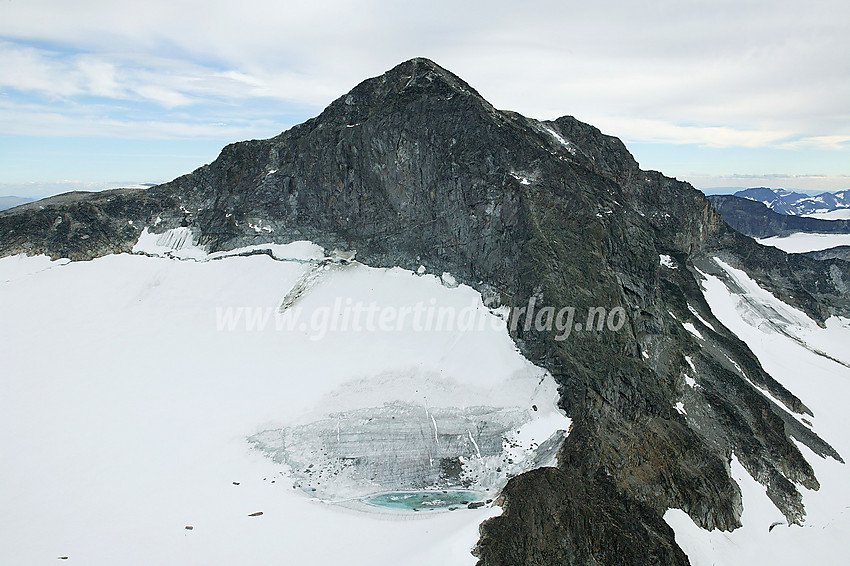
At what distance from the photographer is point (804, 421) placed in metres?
26.5

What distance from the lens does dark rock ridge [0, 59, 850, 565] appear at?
15045mm

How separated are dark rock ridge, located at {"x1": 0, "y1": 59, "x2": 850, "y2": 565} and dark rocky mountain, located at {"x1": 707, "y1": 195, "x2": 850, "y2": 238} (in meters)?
83.4

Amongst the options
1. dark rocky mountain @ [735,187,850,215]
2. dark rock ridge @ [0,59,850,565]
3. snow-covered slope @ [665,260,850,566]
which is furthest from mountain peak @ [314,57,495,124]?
dark rocky mountain @ [735,187,850,215]

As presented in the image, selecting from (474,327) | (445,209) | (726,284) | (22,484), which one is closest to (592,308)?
(474,327)

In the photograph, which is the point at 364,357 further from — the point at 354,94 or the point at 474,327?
the point at 354,94

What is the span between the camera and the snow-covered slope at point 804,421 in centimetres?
1617

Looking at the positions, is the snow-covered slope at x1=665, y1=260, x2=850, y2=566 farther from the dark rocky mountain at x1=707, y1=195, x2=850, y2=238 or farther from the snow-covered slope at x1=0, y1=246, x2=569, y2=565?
the dark rocky mountain at x1=707, y1=195, x2=850, y2=238

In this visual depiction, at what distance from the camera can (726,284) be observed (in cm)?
4244

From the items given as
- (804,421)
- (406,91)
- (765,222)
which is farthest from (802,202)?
(406,91)

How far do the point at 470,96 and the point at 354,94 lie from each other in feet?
26.4

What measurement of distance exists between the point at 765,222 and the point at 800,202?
322 ft

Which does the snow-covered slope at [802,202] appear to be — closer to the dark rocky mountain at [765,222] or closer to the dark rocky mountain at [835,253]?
the dark rocky mountain at [765,222]

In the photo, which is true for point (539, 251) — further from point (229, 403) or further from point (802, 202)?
point (802, 202)

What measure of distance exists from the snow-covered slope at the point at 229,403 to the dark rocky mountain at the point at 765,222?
4008 inches
